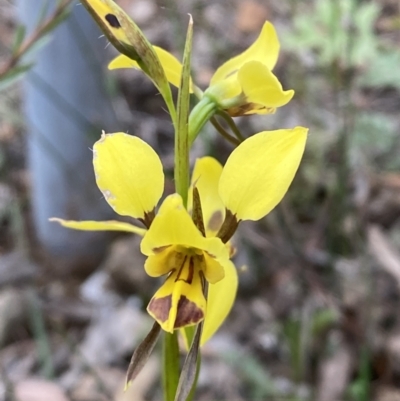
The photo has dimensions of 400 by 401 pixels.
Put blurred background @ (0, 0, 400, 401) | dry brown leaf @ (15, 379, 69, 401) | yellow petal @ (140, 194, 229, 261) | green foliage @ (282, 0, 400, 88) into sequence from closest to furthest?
yellow petal @ (140, 194, 229, 261) → dry brown leaf @ (15, 379, 69, 401) → blurred background @ (0, 0, 400, 401) → green foliage @ (282, 0, 400, 88)

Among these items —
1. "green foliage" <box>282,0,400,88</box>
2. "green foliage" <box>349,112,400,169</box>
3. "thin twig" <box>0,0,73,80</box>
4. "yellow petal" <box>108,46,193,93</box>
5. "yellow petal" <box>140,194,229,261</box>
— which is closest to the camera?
"yellow petal" <box>140,194,229,261</box>

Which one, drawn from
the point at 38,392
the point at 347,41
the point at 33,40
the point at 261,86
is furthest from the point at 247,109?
the point at 347,41

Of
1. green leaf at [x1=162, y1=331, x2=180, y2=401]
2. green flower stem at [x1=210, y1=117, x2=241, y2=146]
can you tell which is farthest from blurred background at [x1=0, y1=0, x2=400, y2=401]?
green flower stem at [x1=210, y1=117, x2=241, y2=146]

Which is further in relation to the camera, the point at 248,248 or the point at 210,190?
the point at 248,248

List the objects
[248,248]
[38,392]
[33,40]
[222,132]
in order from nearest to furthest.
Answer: [222,132], [33,40], [38,392], [248,248]

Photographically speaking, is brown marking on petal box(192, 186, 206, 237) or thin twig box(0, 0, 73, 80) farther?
thin twig box(0, 0, 73, 80)

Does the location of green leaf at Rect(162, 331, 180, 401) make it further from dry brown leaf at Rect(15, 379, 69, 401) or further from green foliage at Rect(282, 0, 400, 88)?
green foliage at Rect(282, 0, 400, 88)

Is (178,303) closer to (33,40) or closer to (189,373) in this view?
(189,373)
